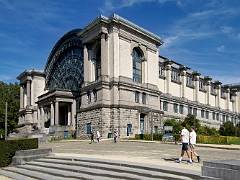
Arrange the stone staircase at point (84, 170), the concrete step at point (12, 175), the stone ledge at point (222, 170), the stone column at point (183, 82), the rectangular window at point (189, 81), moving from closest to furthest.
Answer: the stone ledge at point (222, 170) < the stone staircase at point (84, 170) < the concrete step at point (12, 175) < the stone column at point (183, 82) < the rectangular window at point (189, 81)

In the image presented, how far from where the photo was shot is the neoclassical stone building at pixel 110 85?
68188mm

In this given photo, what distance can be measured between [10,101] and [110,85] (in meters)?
45.8

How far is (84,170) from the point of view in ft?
67.3

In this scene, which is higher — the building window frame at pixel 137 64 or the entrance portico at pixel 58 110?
the building window frame at pixel 137 64

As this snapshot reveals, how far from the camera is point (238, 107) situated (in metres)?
127

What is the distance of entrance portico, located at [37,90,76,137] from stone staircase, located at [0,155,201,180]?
151 ft

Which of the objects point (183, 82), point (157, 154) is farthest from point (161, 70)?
point (157, 154)

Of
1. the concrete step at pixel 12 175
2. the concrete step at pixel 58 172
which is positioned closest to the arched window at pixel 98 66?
the concrete step at pixel 58 172

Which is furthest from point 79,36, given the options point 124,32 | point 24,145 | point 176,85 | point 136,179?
point 136,179

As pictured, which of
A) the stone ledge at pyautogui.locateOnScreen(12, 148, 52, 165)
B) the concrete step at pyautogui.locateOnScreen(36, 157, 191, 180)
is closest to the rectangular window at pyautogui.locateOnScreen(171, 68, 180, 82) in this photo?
the stone ledge at pyautogui.locateOnScreen(12, 148, 52, 165)

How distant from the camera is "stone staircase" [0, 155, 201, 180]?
17.2 metres

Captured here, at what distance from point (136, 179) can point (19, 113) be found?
9341cm

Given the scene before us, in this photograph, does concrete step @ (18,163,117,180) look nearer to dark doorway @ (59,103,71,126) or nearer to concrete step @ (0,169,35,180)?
concrete step @ (0,169,35,180)

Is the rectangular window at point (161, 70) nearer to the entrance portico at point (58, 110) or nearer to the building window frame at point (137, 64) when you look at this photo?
the building window frame at point (137, 64)
